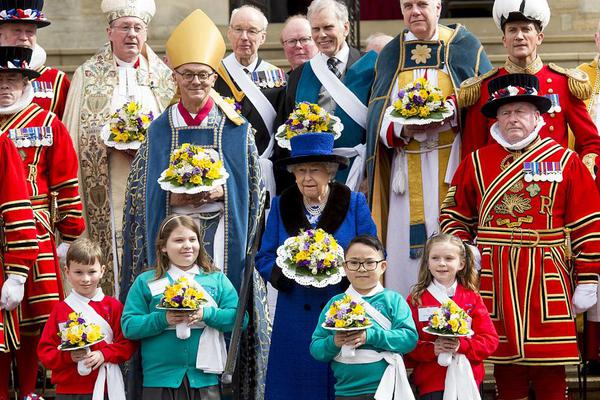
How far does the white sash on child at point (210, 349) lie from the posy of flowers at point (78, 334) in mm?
544

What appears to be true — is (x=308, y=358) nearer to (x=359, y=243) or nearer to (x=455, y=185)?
(x=359, y=243)

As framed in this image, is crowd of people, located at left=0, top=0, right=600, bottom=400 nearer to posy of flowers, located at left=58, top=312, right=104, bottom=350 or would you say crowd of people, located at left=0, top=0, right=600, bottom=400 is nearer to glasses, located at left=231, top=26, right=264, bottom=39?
posy of flowers, located at left=58, top=312, right=104, bottom=350

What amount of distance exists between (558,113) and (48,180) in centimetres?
317

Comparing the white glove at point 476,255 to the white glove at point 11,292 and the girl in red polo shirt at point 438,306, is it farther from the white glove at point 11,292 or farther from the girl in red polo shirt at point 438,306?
the white glove at point 11,292

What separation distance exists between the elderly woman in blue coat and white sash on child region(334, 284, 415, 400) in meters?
0.48

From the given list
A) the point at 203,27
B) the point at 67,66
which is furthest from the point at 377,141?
the point at 67,66

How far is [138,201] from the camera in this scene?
33.3ft

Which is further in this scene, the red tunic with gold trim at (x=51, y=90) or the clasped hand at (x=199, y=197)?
the red tunic with gold trim at (x=51, y=90)

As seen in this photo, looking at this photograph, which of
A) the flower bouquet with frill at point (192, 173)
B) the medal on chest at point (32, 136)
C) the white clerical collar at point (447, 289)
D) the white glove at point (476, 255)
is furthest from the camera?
the medal on chest at point (32, 136)

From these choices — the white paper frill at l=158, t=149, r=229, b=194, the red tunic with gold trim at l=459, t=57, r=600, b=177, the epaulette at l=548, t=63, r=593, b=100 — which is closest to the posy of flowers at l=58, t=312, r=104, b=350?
the white paper frill at l=158, t=149, r=229, b=194

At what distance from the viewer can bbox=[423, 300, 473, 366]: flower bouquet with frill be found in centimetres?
905

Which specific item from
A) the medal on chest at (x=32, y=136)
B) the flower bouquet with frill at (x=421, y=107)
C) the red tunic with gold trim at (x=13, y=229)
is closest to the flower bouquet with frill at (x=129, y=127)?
the medal on chest at (x=32, y=136)

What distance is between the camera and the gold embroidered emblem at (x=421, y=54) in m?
11.0

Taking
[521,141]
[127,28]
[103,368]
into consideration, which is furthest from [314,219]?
[127,28]
